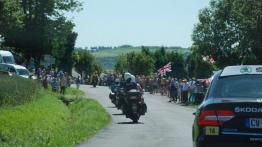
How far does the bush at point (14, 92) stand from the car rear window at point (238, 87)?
484 inches

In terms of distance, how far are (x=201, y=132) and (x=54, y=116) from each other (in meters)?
14.6

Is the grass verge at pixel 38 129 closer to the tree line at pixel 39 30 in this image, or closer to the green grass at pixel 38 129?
the green grass at pixel 38 129

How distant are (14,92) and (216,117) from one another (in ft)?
47.1

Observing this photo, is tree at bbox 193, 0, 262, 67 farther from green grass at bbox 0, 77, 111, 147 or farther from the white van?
green grass at bbox 0, 77, 111, 147

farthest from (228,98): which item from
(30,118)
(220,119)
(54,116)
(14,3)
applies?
(14,3)

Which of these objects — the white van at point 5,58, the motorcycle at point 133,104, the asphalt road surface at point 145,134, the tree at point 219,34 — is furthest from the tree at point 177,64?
the asphalt road surface at point 145,134

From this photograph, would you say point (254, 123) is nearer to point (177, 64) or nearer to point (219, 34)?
point (219, 34)

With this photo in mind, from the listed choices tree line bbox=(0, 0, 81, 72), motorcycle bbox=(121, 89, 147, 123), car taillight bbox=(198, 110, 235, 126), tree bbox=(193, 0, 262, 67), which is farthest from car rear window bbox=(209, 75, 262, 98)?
tree bbox=(193, 0, 262, 67)

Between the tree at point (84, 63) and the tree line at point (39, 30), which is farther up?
the tree line at point (39, 30)

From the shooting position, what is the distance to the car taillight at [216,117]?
9.34 meters

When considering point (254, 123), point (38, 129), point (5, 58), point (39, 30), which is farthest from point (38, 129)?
point (39, 30)

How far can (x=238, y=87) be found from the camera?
1010 cm

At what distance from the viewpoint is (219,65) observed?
7875 cm

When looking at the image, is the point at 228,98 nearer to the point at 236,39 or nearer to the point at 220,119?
the point at 220,119
